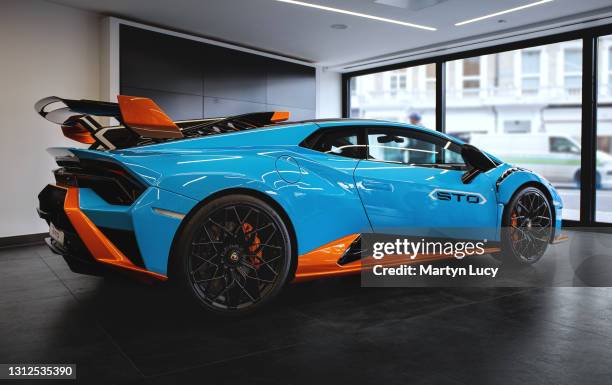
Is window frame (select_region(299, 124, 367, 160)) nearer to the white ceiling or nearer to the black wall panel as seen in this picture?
the white ceiling

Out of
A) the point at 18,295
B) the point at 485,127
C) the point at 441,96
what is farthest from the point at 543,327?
the point at 485,127

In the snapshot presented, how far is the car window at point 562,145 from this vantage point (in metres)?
14.5

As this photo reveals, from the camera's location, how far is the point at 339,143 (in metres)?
2.86

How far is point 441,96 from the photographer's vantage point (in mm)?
8070

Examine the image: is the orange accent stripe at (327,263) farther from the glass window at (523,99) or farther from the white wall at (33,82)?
the glass window at (523,99)

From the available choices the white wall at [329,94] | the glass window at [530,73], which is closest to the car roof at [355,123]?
the white wall at [329,94]

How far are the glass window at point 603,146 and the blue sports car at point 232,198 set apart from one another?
4585 mm

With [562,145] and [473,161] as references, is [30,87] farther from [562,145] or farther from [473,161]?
[562,145]

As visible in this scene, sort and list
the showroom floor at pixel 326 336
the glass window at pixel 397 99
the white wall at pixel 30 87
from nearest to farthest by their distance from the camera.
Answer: the showroom floor at pixel 326 336
the white wall at pixel 30 87
the glass window at pixel 397 99

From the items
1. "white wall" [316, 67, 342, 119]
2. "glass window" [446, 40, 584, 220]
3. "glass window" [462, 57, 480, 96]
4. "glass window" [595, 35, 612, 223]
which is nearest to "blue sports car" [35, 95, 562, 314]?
"glass window" [595, 35, 612, 223]

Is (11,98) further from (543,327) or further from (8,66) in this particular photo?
(543,327)

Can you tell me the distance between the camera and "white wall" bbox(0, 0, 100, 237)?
5.34 metres

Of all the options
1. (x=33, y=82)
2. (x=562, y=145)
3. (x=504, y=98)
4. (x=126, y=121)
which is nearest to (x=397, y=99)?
(x=504, y=98)

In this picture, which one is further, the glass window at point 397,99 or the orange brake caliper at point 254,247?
the glass window at point 397,99
